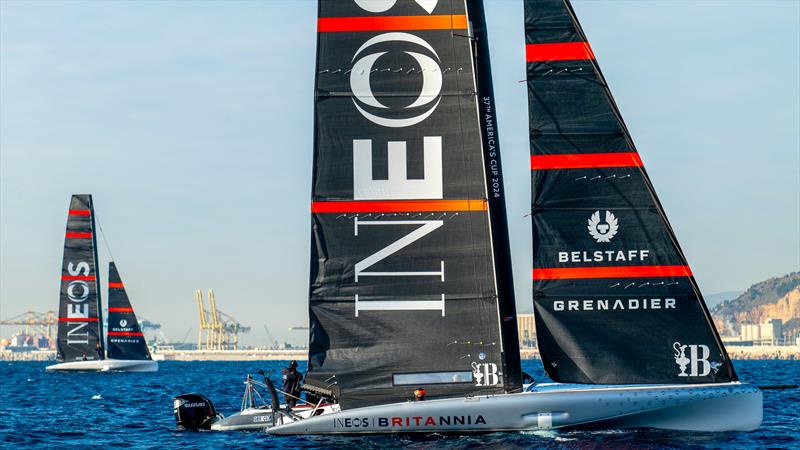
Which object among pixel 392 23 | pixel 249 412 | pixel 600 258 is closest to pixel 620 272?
pixel 600 258

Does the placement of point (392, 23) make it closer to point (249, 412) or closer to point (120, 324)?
point (249, 412)

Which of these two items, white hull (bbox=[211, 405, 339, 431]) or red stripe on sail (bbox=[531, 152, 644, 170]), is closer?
red stripe on sail (bbox=[531, 152, 644, 170])

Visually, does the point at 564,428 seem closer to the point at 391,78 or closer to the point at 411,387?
the point at 411,387

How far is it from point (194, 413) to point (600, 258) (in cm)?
898

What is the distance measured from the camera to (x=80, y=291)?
214 feet

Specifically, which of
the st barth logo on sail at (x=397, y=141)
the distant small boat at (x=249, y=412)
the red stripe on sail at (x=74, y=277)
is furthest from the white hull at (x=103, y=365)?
the st barth logo on sail at (x=397, y=141)

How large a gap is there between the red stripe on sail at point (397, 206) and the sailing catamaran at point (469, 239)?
24 millimetres

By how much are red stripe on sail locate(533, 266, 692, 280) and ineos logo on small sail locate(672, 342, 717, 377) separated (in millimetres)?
1198

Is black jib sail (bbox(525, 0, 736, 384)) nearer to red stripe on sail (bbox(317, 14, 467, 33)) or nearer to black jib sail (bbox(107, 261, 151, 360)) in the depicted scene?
red stripe on sail (bbox(317, 14, 467, 33))

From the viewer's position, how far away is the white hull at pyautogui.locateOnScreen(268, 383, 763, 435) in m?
20.0

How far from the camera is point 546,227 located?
20.9 m

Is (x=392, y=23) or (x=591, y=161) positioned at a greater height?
(x=392, y=23)

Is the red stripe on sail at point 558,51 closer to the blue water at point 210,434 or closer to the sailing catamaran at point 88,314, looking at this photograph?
the blue water at point 210,434

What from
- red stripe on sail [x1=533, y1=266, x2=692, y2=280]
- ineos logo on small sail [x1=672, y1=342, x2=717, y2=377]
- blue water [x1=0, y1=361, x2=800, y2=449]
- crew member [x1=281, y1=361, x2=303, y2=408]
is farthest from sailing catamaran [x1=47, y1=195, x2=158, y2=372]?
ineos logo on small sail [x1=672, y1=342, x2=717, y2=377]
